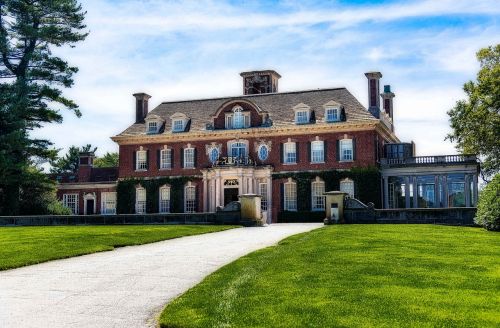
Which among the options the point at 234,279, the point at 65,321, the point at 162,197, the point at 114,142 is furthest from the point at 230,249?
the point at 114,142

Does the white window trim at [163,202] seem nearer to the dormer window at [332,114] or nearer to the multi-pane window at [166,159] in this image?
the multi-pane window at [166,159]

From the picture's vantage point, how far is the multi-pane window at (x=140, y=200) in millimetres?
48188

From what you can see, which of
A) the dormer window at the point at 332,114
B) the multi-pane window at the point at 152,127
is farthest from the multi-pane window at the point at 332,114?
the multi-pane window at the point at 152,127

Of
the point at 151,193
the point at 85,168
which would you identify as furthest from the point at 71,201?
the point at 151,193

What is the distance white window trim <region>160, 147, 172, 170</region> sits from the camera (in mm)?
48031

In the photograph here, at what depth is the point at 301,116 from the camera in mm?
44906

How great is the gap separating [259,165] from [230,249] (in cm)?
2677

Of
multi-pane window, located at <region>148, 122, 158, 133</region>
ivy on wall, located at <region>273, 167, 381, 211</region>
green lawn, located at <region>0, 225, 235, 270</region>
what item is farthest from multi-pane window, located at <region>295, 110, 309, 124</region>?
green lawn, located at <region>0, 225, 235, 270</region>

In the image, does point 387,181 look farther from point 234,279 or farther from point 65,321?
point 65,321

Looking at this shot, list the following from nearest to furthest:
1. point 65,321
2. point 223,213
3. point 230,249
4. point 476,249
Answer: point 65,321
point 476,249
point 230,249
point 223,213

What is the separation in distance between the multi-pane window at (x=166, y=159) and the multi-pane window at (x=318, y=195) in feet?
37.5

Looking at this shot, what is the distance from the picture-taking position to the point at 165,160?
48125 mm

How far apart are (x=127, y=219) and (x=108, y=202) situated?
19.6 metres

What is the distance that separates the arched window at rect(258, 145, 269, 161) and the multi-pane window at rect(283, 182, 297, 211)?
100 inches
